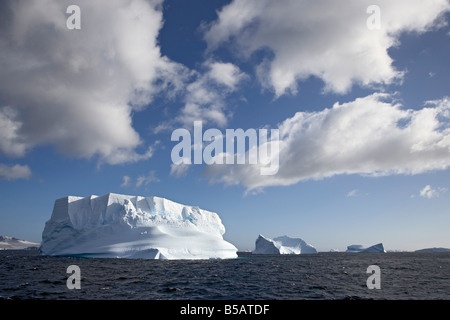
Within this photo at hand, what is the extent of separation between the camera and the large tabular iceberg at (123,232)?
1624 inches

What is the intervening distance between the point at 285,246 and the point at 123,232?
63.0m

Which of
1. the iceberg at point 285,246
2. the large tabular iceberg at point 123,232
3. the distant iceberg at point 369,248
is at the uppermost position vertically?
the large tabular iceberg at point 123,232

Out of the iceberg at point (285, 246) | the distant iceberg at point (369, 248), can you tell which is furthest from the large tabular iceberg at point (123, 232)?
the distant iceberg at point (369, 248)

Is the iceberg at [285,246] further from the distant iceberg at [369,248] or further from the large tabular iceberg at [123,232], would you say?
the distant iceberg at [369,248]

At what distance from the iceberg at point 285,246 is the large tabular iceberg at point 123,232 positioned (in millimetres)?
35124

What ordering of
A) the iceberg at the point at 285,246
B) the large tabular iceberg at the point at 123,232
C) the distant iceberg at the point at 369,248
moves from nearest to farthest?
the large tabular iceberg at the point at 123,232, the iceberg at the point at 285,246, the distant iceberg at the point at 369,248

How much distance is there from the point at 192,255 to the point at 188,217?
520 inches

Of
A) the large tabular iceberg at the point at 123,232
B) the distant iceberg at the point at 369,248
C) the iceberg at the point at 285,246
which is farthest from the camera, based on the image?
the distant iceberg at the point at 369,248

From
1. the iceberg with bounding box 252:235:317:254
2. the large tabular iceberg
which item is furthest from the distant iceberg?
the large tabular iceberg

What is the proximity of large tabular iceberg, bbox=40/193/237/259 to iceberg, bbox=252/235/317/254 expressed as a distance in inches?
1383

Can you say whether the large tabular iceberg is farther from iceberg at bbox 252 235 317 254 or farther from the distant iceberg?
the distant iceberg

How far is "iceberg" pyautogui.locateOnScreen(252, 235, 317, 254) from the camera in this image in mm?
84688
